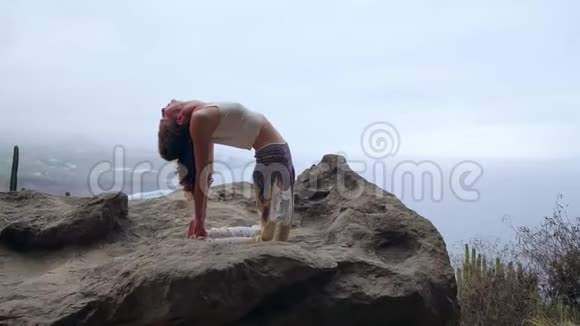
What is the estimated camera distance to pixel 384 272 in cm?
268

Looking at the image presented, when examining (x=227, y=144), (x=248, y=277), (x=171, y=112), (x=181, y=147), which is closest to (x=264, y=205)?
(x=227, y=144)

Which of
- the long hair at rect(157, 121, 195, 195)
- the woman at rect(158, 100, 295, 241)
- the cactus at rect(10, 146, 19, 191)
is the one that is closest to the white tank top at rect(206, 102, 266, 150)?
the woman at rect(158, 100, 295, 241)

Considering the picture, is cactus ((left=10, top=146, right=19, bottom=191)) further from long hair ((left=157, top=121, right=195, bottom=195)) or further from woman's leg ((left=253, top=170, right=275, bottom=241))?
woman's leg ((left=253, top=170, right=275, bottom=241))

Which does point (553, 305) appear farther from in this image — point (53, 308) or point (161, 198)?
point (53, 308)

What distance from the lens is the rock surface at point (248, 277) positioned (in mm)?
2182

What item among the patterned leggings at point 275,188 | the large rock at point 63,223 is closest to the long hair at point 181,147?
the patterned leggings at point 275,188

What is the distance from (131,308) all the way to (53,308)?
342 millimetres

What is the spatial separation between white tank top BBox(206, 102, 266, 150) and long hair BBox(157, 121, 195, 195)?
0.45 feet

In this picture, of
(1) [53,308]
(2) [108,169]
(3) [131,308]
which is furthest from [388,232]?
(2) [108,169]

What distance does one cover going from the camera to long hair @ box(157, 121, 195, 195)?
276cm

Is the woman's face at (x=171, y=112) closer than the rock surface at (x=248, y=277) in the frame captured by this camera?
No

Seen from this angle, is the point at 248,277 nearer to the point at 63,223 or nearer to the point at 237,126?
the point at 237,126

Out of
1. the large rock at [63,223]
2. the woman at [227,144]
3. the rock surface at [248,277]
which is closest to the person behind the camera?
the rock surface at [248,277]

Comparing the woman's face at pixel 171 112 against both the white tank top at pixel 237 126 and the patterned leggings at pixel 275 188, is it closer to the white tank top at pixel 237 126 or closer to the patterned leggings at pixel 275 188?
the white tank top at pixel 237 126
